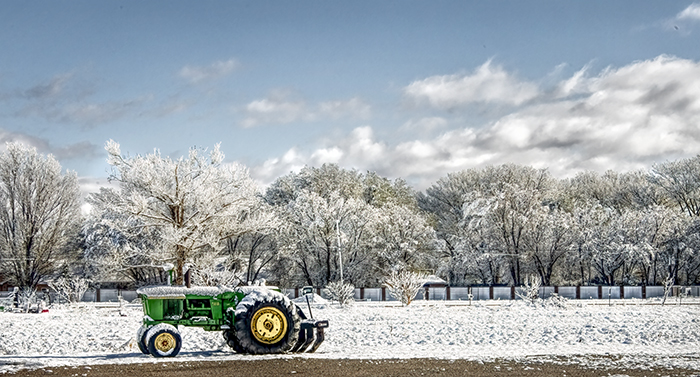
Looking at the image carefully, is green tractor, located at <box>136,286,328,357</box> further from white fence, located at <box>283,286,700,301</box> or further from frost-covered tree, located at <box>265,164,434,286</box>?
frost-covered tree, located at <box>265,164,434,286</box>

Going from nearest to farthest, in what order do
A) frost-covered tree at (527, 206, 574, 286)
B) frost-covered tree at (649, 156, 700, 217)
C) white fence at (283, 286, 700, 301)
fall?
white fence at (283, 286, 700, 301) → frost-covered tree at (527, 206, 574, 286) → frost-covered tree at (649, 156, 700, 217)

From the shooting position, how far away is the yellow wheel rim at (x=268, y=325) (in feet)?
39.5

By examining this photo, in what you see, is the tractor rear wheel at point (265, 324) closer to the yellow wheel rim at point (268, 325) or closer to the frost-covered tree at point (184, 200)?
the yellow wheel rim at point (268, 325)

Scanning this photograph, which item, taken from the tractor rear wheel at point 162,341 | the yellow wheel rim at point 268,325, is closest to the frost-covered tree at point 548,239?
the yellow wheel rim at point 268,325

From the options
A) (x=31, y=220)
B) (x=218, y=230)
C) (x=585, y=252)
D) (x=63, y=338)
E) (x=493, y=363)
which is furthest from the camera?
(x=585, y=252)

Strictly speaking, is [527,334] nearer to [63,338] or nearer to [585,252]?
[63,338]

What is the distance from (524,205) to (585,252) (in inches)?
224

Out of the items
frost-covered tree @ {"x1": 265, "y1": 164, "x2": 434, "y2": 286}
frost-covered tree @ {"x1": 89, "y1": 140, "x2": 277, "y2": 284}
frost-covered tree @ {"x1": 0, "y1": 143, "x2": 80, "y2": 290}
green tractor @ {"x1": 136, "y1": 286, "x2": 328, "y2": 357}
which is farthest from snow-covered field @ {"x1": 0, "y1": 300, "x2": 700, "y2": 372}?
frost-covered tree @ {"x1": 265, "y1": 164, "x2": 434, "y2": 286}

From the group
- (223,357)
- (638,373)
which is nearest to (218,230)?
(223,357)

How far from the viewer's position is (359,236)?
48594mm

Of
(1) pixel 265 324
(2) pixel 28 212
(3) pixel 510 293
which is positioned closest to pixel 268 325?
(1) pixel 265 324

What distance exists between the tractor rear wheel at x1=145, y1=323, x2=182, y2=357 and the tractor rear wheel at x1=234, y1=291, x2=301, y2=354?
1127 mm

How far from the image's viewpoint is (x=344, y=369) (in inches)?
407

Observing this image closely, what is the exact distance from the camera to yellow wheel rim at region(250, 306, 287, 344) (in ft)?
39.5
